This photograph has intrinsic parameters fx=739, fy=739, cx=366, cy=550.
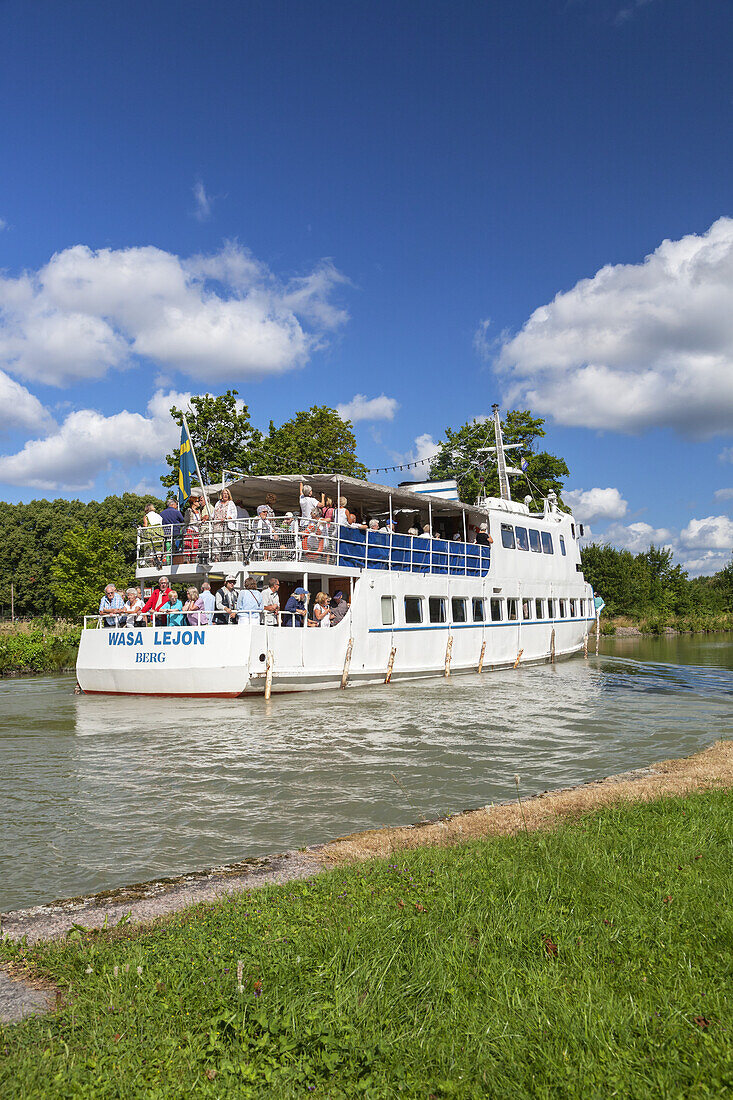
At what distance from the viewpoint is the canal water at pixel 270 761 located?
789 cm

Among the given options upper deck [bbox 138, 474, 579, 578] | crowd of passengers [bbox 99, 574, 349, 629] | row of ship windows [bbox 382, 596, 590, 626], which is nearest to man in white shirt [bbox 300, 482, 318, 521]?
upper deck [bbox 138, 474, 579, 578]

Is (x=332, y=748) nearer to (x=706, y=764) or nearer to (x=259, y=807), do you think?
(x=259, y=807)

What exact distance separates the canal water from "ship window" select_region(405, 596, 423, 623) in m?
2.37

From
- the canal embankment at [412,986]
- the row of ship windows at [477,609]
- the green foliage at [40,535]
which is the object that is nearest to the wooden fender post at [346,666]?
the row of ship windows at [477,609]

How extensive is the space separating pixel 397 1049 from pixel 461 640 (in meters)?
23.4

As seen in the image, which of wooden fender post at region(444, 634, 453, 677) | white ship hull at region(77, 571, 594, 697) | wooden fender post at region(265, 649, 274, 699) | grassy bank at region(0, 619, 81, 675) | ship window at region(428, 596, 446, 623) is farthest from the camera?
grassy bank at region(0, 619, 81, 675)

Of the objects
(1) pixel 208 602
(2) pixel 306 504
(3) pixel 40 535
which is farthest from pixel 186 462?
(3) pixel 40 535

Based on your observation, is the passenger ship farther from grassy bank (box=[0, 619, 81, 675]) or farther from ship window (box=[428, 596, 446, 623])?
grassy bank (box=[0, 619, 81, 675])

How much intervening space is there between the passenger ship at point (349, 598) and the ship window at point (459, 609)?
0.04 meters

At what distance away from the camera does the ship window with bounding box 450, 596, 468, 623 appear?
1049 inches

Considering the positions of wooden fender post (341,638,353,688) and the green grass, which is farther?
wooden fender post (341,638,353,688)

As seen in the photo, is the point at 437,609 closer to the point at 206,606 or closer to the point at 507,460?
the point at 206,606

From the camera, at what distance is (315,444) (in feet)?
140

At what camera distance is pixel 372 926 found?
15.2 ft
